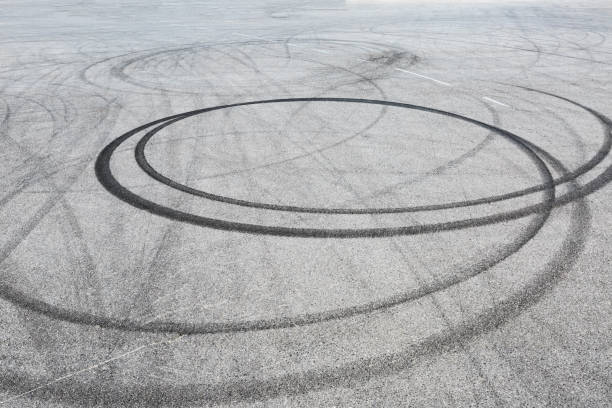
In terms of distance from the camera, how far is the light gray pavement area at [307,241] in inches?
140

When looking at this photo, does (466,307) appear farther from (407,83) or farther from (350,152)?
(407,83)

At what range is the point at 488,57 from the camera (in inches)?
569

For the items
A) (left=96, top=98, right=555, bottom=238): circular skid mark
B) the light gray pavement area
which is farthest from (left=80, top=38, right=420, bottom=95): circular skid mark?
(left=96, top=98, right=555, bottom=238): circular skid mark

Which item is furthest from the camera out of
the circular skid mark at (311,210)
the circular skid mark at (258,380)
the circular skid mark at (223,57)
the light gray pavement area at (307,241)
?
the circular skid mark at (223,57)

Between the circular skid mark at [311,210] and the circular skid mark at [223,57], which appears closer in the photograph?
the circular skid mark at [311,210]

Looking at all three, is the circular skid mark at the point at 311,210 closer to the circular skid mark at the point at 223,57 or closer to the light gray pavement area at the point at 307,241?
the light gray pavement area at the point at 307,241

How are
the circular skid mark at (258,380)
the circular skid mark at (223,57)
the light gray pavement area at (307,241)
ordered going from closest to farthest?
the circular skid mark at (258,380)
the light gray pavement area at (307,241)
the circular skid mark at (223,57)

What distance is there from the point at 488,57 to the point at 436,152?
842 centimetres

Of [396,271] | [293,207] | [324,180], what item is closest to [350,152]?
[324,180]

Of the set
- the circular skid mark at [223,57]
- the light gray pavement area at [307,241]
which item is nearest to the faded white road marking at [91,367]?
the light gray pavement area at [307,241]

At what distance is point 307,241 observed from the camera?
17.1 feet

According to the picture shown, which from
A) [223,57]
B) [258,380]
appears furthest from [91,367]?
[223,57]

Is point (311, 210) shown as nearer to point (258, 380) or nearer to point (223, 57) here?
point (258, 380)

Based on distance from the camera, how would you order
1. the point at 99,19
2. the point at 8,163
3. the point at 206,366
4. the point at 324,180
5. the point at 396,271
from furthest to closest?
the point at 99,19
the point at 8,163
the point at 324,180
the point at 396,271
the point at 206,366
